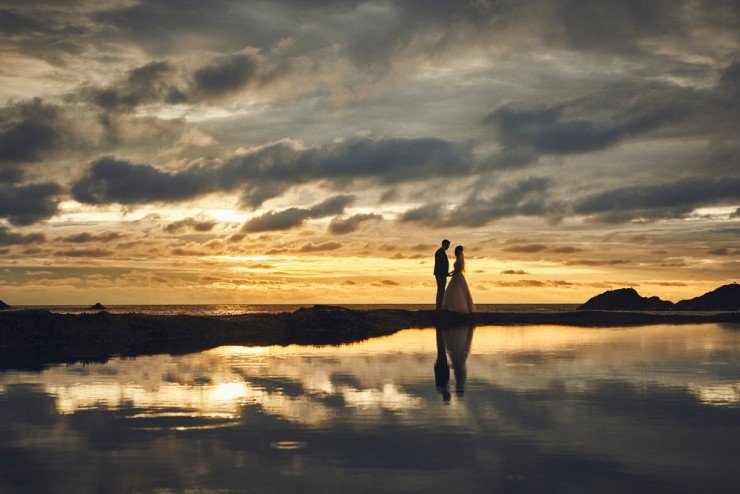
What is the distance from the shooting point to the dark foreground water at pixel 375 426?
7.62m

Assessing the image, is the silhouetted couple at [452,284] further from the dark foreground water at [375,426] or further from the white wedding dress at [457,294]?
the dark foreground water at [375,426]

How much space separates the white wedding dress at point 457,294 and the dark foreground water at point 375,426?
67.6 feet

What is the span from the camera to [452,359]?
63.6 feet

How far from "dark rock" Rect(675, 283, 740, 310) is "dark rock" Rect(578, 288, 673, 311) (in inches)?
67.7

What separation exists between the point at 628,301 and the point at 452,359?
181 feet

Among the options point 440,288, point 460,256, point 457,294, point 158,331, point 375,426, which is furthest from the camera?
point 440,288

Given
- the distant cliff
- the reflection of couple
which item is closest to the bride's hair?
the reflection of couple

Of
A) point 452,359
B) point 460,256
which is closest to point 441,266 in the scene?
point 460,256

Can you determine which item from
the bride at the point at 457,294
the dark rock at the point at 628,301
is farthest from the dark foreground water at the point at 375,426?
the dark rock at the point at 628,301

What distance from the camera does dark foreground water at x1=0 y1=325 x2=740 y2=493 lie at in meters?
7.62

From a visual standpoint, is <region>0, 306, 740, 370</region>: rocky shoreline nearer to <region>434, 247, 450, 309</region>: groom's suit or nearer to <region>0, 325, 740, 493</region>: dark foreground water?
<region>434, 247, 450, 309</region>: groom's suit

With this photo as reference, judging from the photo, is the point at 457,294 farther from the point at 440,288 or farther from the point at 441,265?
the point at 441,265

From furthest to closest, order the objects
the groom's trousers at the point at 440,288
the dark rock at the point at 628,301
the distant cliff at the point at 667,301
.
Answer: the dark rock at the point at 628,301 → the distant cliff at the point at 667,301 → the groom's trousers at the point at 440,288

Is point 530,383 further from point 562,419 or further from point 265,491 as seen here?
point 265,491
